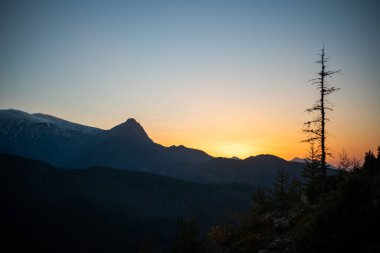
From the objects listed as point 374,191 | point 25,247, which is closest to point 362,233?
point 374,191

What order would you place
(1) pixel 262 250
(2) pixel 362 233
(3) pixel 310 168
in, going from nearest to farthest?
(2) pixel 362 233, (1) pixel 262 250, (3) pixel 310 168

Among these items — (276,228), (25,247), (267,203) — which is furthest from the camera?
(25,247)

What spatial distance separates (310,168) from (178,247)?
15.0m

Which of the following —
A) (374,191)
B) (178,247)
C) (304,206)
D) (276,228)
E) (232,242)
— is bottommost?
(178,247)

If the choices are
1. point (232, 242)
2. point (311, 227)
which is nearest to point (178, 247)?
point (232, 242)

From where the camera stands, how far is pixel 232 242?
47.1 ft

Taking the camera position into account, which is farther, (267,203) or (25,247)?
(25,247)

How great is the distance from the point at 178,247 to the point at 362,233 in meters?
24.1

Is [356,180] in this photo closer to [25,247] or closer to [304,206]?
[304,206]

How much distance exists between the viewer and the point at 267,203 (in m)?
17.4

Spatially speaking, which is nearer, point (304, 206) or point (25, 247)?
point (304, 206)

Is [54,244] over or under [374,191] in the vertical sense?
under

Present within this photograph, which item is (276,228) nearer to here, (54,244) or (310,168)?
(310,168)

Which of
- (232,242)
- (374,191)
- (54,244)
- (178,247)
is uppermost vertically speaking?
(374,191)
